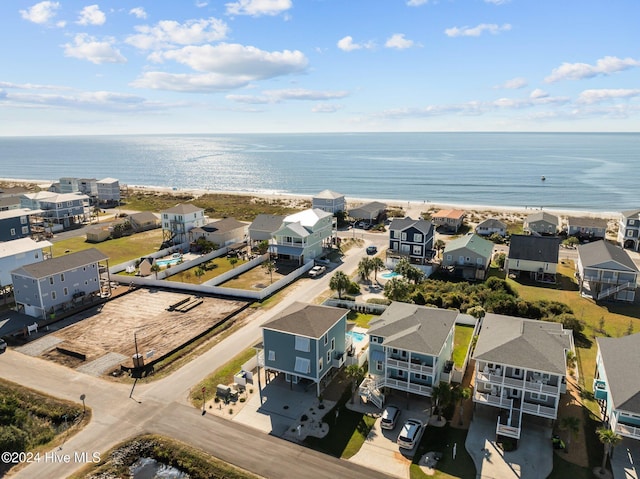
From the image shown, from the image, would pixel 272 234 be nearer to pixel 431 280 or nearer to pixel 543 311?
pixel 431 280

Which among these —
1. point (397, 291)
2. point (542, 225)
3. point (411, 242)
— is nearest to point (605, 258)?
point (411, 242)

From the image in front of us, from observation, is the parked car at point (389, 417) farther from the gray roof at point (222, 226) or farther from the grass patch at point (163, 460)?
the gray roof at point (222, 226)

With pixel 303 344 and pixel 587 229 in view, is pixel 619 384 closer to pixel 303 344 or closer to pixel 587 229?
pixel 303 344

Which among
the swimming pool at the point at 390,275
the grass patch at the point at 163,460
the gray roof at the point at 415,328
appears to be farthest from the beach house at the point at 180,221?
the grass patch at the point at 163,460

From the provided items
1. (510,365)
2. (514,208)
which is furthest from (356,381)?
(514,208)

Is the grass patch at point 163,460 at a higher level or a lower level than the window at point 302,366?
lower

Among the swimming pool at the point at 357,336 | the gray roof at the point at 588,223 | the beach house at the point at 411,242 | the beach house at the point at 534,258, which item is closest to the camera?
the swimming pool at the point at 357,336
